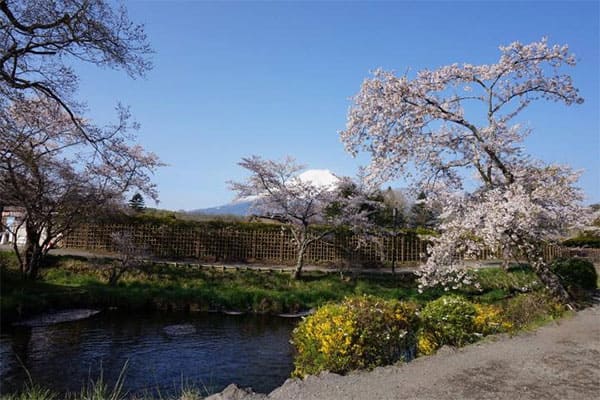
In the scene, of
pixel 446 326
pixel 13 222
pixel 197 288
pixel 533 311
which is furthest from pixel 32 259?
pixel 533 311

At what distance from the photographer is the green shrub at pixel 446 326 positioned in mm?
6422

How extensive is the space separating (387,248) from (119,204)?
13.4 metres

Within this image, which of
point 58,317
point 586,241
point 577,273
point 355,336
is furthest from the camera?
point 586,241

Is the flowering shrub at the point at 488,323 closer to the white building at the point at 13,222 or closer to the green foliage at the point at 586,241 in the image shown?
the white building at the point at 13,222

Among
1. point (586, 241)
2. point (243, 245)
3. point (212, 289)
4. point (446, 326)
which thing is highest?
point (586, 241)

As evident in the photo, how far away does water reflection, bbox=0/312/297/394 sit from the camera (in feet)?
22.9

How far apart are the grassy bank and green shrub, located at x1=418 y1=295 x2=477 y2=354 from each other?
18.9ft

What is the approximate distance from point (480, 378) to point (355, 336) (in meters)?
1.53

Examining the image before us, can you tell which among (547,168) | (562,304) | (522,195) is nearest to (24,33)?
(522,195)

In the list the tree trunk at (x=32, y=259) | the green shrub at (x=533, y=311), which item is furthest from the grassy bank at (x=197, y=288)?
the green shrub at (x=533, y=311)

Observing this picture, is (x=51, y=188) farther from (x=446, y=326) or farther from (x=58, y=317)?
(x=446, y=326)

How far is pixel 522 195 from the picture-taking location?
342 inches

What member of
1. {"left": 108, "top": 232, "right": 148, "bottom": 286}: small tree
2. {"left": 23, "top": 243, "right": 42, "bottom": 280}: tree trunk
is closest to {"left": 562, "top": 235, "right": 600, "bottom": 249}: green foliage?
{"left": 108, "top": 232, "right": 148, "bottom": 286}: small tree

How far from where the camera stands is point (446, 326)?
652 centimetres
